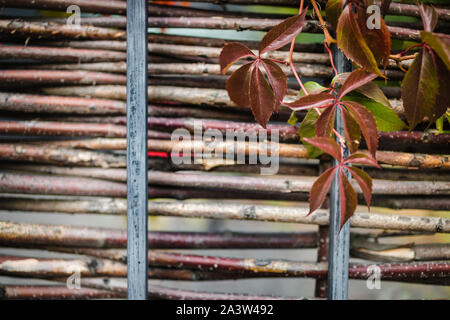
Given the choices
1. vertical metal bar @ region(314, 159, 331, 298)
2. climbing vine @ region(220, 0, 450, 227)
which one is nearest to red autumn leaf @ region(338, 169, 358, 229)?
climbing vine @ region(220, 0, 450, 227)

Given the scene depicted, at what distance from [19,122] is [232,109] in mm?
470

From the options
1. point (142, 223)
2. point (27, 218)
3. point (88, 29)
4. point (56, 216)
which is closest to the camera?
point (142, 223)

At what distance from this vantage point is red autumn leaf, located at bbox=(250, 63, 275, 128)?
45cm

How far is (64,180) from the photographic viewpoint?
25.1 inches

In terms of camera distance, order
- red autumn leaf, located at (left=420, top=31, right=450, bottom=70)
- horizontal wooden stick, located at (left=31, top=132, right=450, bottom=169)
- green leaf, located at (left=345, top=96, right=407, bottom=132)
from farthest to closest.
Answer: horizontal wooden stick, located at (left=31, top=132, right=450, bottom=169), green leaf, located at (left=345, top=96, right=407, bottom=132), red autumn leaf, located at (left=420, top=31, right=450, bottom=70)

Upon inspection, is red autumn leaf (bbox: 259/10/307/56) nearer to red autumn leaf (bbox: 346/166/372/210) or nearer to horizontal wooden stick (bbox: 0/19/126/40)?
red autumn leaf (bbox: 346/166/372/210)

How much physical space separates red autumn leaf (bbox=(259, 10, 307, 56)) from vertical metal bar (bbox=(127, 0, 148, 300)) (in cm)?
23

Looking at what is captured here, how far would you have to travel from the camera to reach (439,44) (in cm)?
36

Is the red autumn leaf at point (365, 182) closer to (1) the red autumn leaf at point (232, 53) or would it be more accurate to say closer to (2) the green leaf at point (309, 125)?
(2) the green leaf at point (309, 125)

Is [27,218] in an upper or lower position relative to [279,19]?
lower

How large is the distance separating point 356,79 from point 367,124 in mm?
73

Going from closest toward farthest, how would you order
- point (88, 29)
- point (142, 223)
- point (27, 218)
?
point (142, 223), point (88, 29), point (27, 218)
